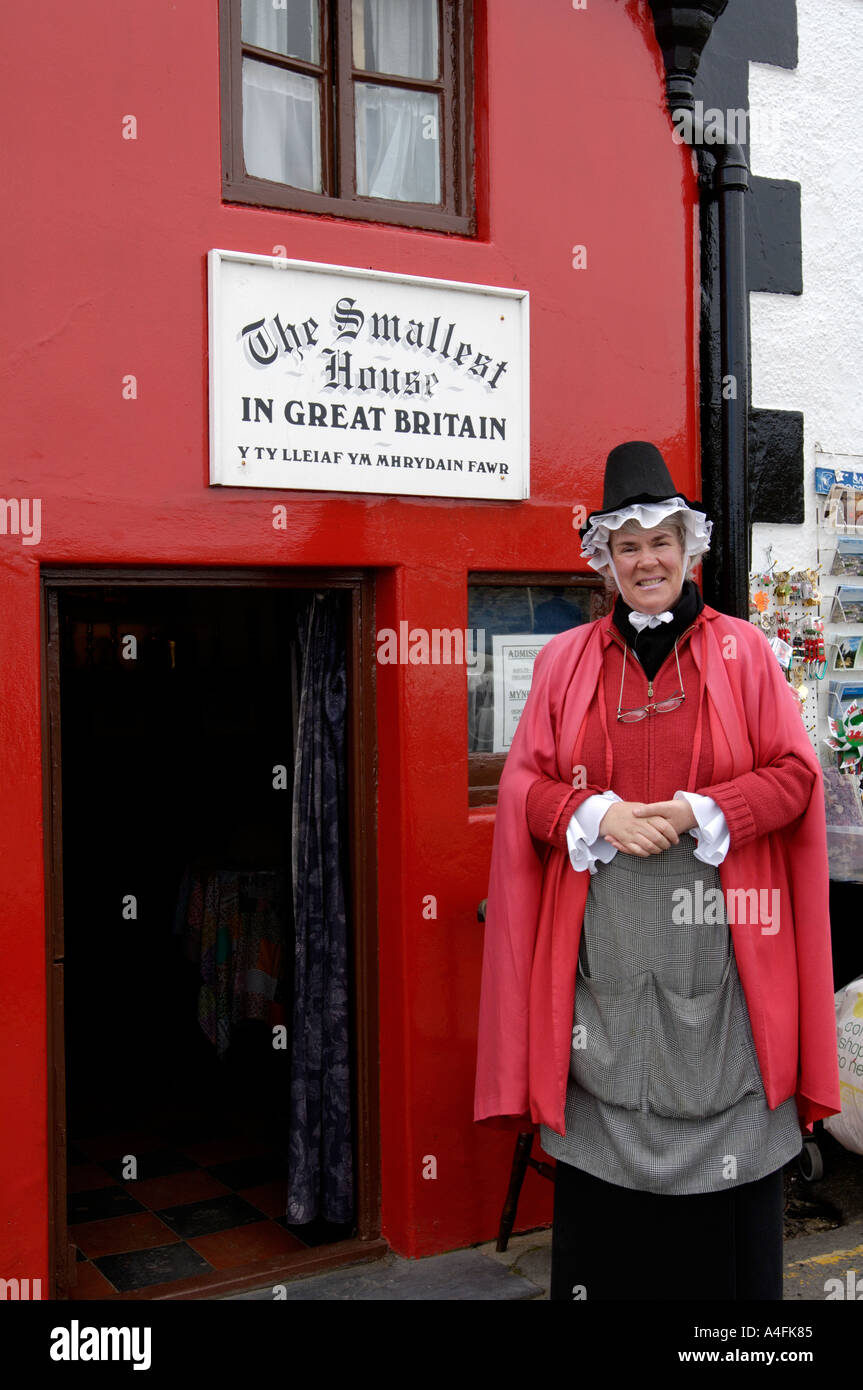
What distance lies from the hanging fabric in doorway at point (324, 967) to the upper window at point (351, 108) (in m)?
1.37

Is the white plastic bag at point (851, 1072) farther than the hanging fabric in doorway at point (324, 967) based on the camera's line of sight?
Yes

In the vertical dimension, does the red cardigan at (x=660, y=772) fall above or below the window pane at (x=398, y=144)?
below

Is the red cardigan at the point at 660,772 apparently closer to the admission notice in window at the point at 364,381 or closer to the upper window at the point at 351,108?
the admission notice in window at the point at 364,381

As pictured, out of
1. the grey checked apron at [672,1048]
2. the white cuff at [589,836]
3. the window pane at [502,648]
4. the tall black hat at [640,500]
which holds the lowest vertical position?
the grey checked apron at [672,1048]

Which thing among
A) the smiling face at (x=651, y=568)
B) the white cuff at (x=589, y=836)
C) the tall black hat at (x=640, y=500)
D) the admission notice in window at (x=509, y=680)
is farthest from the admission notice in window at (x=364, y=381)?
the white cuff at (x=589, y=836)

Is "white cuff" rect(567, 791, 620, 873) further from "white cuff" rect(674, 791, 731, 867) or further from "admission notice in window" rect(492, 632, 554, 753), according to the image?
"admission notice in window" rect(492, 632, 554, 753)

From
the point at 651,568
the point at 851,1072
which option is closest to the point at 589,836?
the point at 651,568

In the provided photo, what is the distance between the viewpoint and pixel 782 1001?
126 inches

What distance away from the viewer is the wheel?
516 centimetres

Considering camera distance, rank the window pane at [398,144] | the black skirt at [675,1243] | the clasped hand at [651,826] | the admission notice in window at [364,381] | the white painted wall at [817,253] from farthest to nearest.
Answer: the white painted wall at [817,253]
the window pane at [398,144]
the admission notice in window at [364,381]
the black skirt at [675,1243]
the clasped hand at [651,826]

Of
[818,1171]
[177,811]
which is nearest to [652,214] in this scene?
[818,1171]

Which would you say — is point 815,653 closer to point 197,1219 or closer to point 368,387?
point 368,387

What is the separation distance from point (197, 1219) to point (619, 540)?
10.8 feet

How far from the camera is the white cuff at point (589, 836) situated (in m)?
3.17
